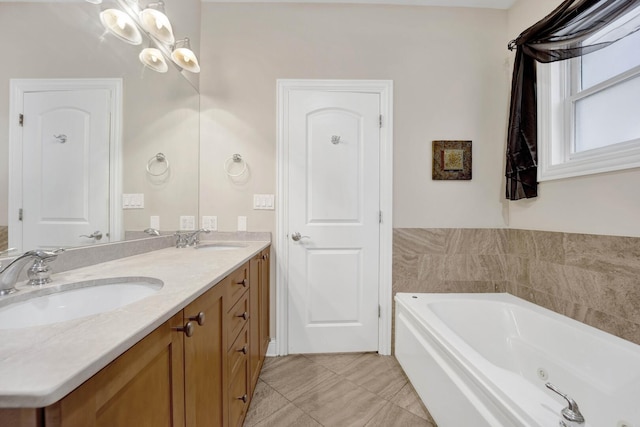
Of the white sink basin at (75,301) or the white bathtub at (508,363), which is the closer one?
the white sink basin at (75,301)

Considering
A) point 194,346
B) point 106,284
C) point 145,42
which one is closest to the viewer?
point 194,346

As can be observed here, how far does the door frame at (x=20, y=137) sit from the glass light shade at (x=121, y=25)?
0.73 feet

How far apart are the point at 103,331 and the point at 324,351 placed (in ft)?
5.83

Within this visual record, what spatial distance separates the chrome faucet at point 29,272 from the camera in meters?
0.71

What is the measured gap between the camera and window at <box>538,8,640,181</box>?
1.33m

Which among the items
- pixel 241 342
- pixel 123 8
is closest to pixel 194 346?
pixel 241 342

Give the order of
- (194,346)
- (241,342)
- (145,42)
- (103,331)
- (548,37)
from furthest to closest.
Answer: (548,37) → (145,42) → (241,342) → (194,346) → (103,331)

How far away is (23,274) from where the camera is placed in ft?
2.72

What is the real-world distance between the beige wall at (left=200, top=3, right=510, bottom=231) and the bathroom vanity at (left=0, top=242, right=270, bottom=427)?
1.00 meters

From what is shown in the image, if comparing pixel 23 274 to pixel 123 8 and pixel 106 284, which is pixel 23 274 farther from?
pixel 123 8

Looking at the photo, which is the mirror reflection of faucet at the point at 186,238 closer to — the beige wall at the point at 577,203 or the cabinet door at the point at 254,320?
the cabinet door at the point at 254,320

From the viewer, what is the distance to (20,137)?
81cm

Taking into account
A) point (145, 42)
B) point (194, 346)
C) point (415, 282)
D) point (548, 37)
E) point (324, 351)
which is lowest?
point (324, 351)

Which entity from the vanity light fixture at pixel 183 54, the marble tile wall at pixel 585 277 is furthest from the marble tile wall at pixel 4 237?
the marble tile wall at pixel 585 277
